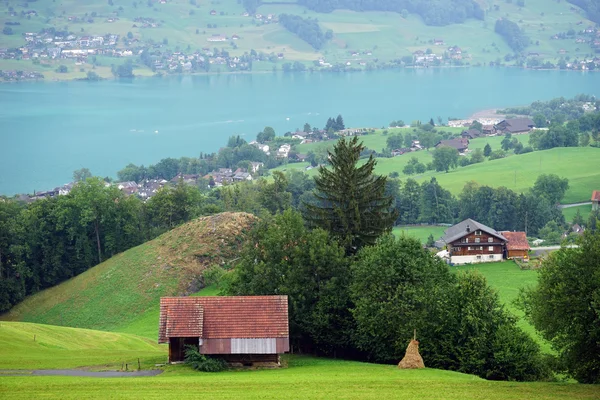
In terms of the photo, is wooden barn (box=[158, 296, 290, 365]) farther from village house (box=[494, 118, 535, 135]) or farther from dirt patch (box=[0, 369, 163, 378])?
village house (box=[494, 118, 535, 135])

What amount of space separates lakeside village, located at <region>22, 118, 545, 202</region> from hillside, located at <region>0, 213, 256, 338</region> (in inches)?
1821

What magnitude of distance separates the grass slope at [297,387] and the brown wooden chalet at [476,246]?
1361 inches

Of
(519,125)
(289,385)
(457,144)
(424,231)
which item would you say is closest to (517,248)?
(424,231)

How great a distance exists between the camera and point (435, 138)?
13325 cm

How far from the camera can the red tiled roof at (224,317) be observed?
2830cm

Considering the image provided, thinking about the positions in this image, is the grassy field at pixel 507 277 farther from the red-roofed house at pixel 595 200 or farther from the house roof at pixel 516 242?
the red-roofed house at pixel 595 200

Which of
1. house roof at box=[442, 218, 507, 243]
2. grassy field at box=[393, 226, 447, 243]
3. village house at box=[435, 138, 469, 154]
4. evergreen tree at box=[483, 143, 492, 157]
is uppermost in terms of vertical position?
village house at box=[435, 138, 469, 154]

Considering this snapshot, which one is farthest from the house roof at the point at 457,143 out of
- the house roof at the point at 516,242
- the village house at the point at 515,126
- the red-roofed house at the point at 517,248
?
the red-roofed house at the point at 517,248

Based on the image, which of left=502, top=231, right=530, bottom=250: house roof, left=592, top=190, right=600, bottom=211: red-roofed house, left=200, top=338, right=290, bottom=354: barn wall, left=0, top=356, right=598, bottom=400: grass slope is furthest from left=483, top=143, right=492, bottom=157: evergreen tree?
left=0, top=356, right=598, bottom=400: grass slope

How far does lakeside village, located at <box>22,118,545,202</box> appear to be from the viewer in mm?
112000

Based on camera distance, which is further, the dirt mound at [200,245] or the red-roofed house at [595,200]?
the red-roofed house at [595,200]

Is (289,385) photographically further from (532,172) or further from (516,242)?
(532,172)

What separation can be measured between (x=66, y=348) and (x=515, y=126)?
405 feet

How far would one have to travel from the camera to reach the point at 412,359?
90.2ft
